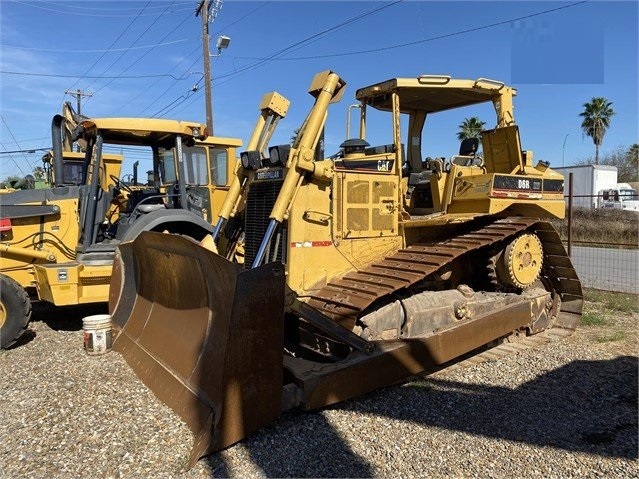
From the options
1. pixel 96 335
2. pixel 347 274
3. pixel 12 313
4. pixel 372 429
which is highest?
pixel 347 274

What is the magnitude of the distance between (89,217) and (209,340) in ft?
12.4

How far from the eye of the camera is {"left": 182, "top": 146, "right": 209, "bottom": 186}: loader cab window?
328 inches

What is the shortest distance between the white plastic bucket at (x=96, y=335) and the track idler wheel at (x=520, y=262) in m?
4.46

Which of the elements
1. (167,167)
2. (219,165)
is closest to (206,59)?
(219,165)

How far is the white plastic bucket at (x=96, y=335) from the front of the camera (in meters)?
5.40

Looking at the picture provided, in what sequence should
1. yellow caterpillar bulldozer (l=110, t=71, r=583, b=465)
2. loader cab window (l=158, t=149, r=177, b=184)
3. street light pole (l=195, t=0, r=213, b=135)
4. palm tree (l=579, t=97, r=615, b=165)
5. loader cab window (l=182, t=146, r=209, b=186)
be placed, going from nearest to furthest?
yellow caterpillar bulldozer (l=110, t=71, r=583, b=465)
loader cab window (l=158, t=149, r=177, b=184)
loader cab window (l=182, t=146, r=209, b=186)
street light pole (l=195, t=0, r=213, b=135)
palm tree (l=579, t=97, r=615, b=165)

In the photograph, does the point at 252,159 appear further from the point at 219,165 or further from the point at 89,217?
the point at 219,165

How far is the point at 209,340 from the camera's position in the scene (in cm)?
393

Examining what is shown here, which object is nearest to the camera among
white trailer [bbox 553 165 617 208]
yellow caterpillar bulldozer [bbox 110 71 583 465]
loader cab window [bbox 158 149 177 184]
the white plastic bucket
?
yellow caterpillar bulldozer [bbox 110 71 583 465]

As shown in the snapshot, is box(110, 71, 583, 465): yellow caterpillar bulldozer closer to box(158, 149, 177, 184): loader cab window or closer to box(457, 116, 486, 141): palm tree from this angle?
box(158, 149, 177, 184): loader cab window

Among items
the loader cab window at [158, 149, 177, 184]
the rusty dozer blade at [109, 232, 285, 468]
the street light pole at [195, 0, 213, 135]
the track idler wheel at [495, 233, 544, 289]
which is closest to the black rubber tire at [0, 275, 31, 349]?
the rusty dozer blade at [109, 232, 285, 468]

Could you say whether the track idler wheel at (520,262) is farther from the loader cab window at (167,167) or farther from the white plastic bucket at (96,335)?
the loader cab window at (167,167)

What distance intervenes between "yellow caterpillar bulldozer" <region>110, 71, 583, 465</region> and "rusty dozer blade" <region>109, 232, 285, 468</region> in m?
0.01

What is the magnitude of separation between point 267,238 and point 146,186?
4.49 m
